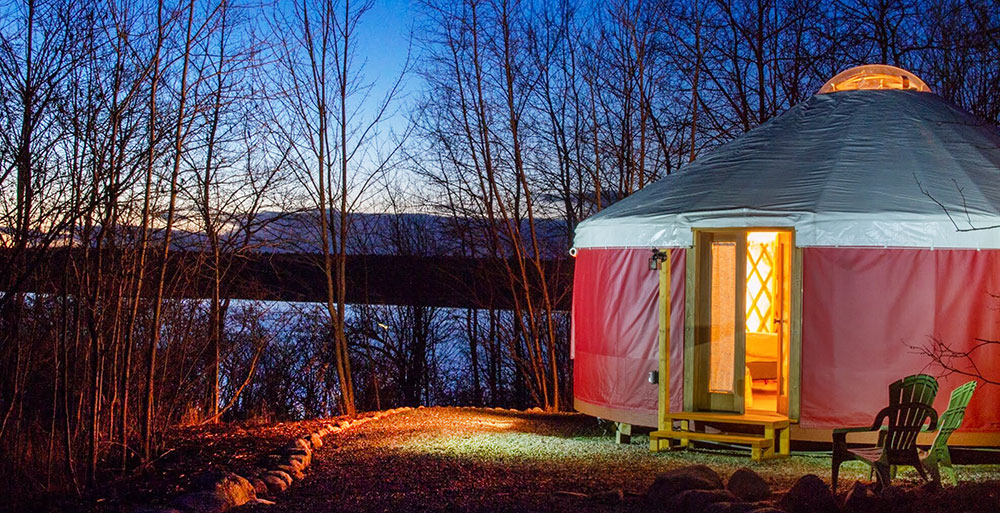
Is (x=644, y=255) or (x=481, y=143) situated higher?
(x=481, y=143)

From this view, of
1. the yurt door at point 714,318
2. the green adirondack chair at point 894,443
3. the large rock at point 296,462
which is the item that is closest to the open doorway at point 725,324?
the yurt door at point 714,318

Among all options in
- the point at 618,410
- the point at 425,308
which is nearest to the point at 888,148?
the point at 618,410

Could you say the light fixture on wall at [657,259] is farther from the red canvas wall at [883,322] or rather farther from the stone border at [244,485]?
the stone border at [244,485]

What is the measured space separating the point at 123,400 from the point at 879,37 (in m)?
10.9

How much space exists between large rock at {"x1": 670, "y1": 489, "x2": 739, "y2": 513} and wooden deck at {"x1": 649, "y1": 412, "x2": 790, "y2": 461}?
5.72ft

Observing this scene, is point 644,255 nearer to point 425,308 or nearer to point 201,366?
point 201,366

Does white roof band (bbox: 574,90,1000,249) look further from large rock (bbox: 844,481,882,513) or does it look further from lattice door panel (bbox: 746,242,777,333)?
large rock (bbox: 844,481,882,513)

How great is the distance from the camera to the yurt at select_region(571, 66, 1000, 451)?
5.82 meters

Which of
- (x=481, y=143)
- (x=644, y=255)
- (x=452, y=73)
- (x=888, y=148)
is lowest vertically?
(x=644, y=255)

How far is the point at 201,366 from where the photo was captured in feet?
34.1

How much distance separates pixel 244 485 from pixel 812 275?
3.59m

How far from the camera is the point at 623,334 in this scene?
22.0 ft

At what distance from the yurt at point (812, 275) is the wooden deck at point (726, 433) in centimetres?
3

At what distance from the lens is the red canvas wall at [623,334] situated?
21.0 ft
